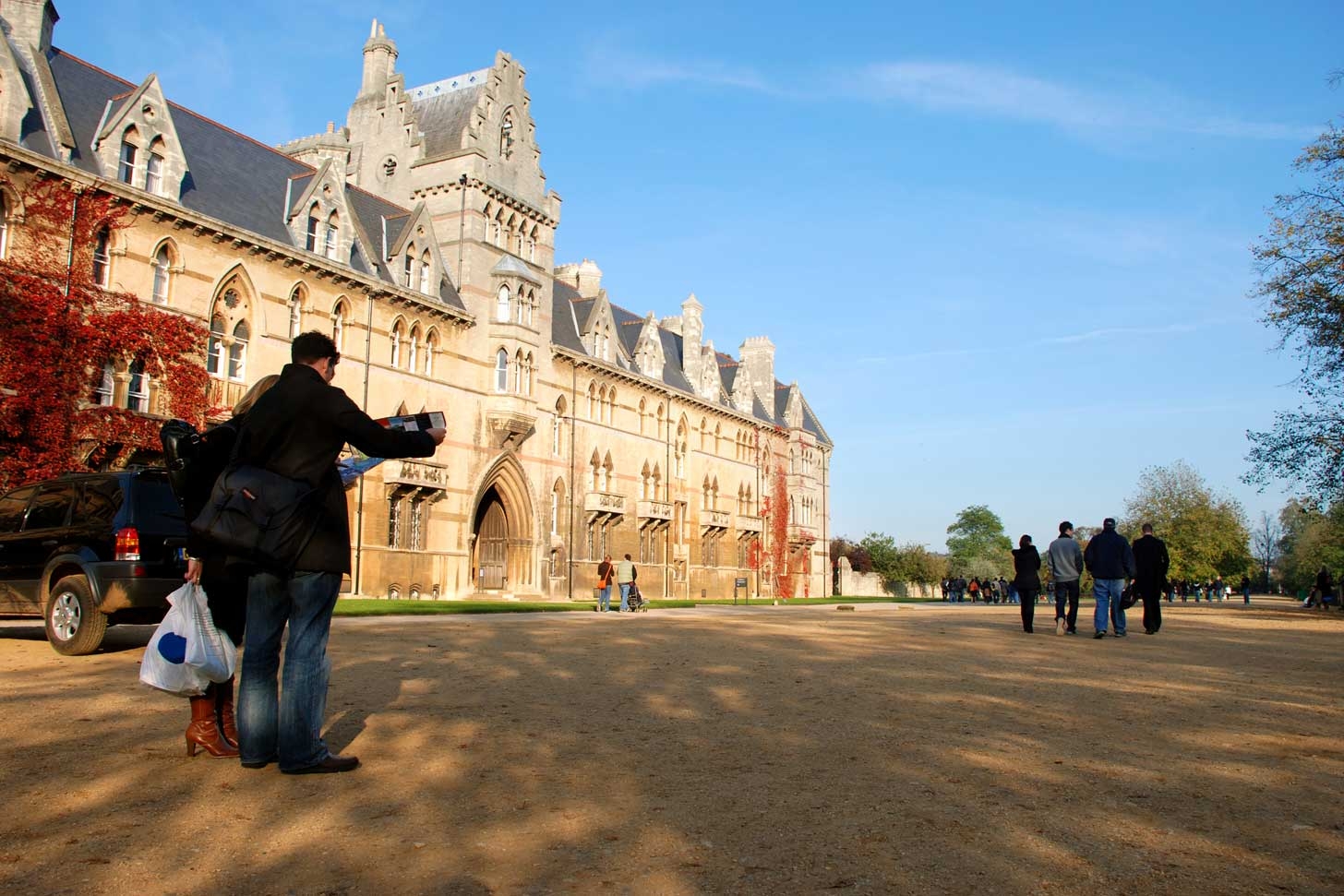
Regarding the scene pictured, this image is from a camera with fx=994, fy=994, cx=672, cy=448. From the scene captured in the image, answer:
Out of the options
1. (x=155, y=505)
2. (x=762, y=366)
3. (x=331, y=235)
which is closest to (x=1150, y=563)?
(x=155, y=505)

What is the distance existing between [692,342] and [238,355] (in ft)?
104

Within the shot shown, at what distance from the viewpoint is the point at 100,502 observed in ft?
36.9

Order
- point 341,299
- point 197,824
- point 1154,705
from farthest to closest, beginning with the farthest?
point 341,299 → point 1154,705 → point 197,824

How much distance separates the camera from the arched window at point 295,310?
1212 inches

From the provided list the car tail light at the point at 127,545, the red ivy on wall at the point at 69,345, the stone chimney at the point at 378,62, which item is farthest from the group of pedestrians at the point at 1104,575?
the stone chimney at the point at 378,62

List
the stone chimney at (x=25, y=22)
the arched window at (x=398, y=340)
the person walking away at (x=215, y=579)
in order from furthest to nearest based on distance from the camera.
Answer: the arched window at (x=398, y=340), the stone chimney at (x=25, y=22), the person walking away at (x=215, y=579)

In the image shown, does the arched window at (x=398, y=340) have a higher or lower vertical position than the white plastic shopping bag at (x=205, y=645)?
higher

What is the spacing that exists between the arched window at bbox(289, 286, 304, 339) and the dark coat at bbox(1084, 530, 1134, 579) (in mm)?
23708

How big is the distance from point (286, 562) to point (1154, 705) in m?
7.45

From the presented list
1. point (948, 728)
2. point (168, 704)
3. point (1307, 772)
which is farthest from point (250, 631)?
point (1307, 772)

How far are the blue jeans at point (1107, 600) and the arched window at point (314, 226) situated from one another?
25879 millimetres

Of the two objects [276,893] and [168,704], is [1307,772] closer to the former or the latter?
[276,893]

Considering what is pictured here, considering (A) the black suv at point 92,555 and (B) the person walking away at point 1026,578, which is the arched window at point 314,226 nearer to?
(A) the black suv at point 92,555

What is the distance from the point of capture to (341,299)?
32.7 meters
